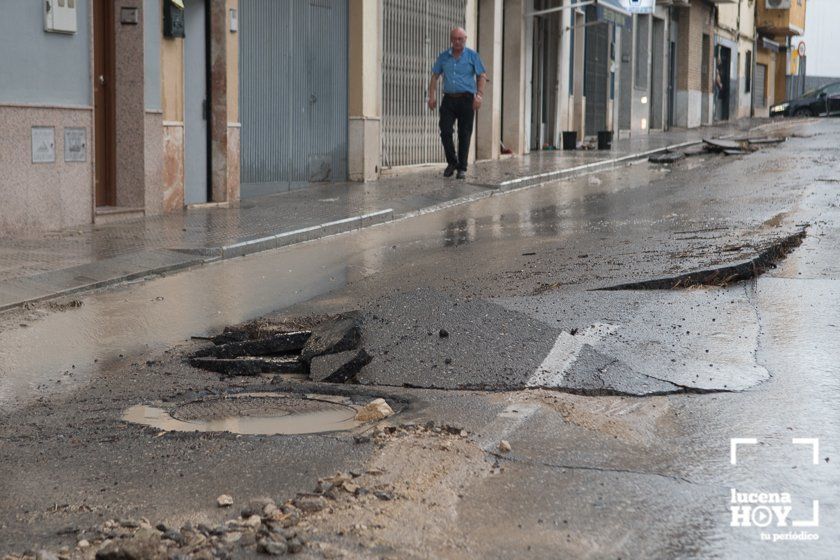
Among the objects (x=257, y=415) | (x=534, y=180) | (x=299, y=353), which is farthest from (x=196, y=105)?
(x=257, y=415)

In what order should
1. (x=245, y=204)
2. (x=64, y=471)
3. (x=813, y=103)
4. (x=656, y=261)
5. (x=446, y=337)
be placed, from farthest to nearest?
(x=813, y=103), (x=245, y=204), (x=656, y=261), (x=446, y=337), (x=64, y=471)

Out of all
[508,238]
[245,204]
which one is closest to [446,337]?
[508,238]

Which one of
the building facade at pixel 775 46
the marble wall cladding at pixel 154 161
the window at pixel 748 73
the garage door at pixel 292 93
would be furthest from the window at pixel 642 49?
the marble wall cladding at pixel 154 161

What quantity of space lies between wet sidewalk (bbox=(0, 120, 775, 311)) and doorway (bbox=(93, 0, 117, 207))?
628 mm

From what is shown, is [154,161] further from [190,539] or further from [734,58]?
[734,58]

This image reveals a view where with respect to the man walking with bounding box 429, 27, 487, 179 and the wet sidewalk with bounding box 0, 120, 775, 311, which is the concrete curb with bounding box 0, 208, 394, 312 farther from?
the man walking with bounding box 429, 27, 487, 179

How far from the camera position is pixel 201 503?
4.31m

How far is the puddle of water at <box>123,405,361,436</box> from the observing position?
5332 millimetres

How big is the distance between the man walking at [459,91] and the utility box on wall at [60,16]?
24.6ft

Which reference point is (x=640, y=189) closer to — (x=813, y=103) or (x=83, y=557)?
(x=83, y=557)

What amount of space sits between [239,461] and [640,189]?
13.4 metres

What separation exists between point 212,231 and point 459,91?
296 inches

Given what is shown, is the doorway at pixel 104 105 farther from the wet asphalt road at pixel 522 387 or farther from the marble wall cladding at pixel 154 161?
the wet asphalt road at pixel 522 387

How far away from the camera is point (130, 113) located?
1348 centimetres
